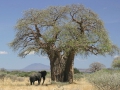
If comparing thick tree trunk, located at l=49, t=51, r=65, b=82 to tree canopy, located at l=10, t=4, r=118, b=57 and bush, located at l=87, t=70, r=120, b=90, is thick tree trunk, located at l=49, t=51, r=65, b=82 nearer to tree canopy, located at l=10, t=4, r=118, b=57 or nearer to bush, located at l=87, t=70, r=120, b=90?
tree canopy, located at l=10, t=4, r=118, b=57

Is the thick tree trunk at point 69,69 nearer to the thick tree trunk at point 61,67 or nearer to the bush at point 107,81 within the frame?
the thick tree trunk at point 61,67

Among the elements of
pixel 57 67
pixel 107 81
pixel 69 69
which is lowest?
pixel 107 81

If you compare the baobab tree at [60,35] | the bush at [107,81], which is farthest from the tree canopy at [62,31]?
the bush at [107,81]

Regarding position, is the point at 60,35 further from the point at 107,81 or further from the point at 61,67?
the point at 107,81

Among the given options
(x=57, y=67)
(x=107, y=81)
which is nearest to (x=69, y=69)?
(x=57, y=67)

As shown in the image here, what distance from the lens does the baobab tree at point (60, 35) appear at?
25219 mm

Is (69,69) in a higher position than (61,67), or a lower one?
lower

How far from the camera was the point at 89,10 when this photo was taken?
2656 centimetres

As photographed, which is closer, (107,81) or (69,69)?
(107,81)

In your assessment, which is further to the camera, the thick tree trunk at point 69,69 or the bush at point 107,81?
the thick tree trunk at point 69,69

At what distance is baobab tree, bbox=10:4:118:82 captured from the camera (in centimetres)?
2522

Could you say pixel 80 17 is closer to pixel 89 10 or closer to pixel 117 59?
pixel 89 10

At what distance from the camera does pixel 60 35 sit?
24.9m

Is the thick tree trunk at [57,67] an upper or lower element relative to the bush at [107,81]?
upper
